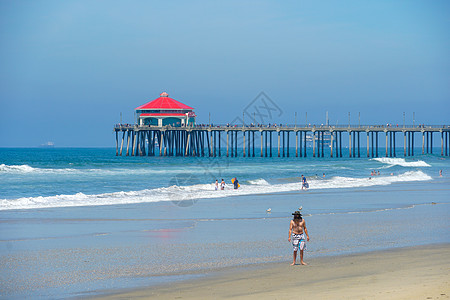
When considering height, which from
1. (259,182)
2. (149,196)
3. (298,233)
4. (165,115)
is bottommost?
(259,182)

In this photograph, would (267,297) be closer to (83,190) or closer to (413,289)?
(413,289)

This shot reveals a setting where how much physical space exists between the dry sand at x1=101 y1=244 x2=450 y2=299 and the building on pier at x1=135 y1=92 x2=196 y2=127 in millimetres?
80161

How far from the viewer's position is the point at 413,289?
29.1ft

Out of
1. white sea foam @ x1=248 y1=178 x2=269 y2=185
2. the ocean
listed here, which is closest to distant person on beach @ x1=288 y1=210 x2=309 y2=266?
the ocean

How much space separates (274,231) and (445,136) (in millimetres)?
73434

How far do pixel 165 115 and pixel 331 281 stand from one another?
82.8 metres

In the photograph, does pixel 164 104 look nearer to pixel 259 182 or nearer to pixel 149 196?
pixel 259 182

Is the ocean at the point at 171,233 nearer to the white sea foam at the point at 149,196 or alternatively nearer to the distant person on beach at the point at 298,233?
the white sea foam at the point at 149,196

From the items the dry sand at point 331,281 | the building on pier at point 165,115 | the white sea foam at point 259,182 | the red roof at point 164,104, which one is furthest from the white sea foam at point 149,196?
the red roof at point 164,104

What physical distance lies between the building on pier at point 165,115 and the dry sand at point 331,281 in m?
80.2

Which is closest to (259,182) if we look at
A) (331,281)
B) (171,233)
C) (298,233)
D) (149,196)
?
(149,196)

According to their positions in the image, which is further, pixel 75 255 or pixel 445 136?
pixel 445 136

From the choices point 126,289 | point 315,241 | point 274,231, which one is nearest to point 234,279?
point 126,289

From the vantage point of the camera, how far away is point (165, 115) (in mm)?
91750
